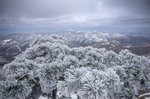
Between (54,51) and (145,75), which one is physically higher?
(54,51)

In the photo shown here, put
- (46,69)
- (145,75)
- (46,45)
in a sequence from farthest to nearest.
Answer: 1. (46,45)
2. (145,75)
3. (46,69)

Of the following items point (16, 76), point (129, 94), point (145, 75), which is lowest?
point (129, 94)

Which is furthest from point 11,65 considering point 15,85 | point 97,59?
point 97,59

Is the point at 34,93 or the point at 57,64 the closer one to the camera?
the point at 57,64

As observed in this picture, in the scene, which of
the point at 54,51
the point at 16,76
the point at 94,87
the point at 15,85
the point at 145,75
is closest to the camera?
the point at 94,87

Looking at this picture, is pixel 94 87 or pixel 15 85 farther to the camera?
pixel 15 85

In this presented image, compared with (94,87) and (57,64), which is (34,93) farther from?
(94,87)

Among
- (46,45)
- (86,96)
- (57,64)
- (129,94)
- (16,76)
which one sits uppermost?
(46,45)

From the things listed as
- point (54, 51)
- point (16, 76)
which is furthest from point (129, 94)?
point (16, 76)

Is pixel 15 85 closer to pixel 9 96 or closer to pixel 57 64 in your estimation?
pixel 9 96
